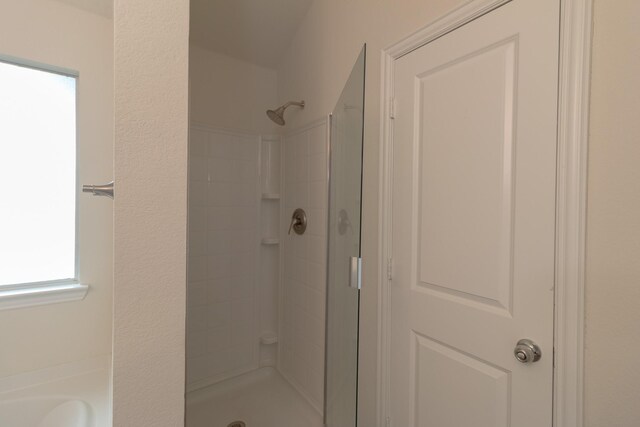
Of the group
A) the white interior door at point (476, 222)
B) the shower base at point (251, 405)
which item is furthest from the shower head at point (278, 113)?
the shower base at point (251, 405)

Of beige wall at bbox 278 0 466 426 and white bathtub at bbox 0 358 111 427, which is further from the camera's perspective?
beige wall at bbox 278 0 466 426

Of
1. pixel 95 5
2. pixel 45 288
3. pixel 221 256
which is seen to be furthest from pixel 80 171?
pixel 221 256

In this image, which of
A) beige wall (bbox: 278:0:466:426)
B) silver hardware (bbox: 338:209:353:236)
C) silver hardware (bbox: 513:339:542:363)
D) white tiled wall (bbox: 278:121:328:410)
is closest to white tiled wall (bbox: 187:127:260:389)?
white tiled wall (bbox: 278:121:328:410)

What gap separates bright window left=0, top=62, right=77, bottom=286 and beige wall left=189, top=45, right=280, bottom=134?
0.66 m

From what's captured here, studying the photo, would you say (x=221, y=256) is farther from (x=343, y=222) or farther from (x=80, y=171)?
(x=343, y=222)

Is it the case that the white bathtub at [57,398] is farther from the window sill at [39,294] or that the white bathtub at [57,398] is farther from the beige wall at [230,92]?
the beige wall at [230,92]

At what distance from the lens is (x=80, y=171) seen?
128cm

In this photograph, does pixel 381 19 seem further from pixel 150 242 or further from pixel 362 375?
pixel 362 375

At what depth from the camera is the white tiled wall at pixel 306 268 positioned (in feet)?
5.43

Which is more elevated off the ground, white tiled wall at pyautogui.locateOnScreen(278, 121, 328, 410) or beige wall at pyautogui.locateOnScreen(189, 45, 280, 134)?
beige wall at pyautogui.locateOnScreen(189, 45, 280, 134)

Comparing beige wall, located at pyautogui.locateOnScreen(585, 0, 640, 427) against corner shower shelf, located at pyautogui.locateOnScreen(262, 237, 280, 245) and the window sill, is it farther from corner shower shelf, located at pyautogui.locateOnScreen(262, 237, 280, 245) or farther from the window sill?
the window sill

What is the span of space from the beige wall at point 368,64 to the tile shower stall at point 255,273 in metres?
0.31

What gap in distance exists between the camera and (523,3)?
806 millimetres

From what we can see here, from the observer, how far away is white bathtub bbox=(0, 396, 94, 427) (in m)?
1.00
